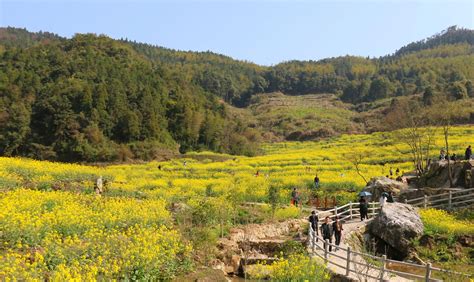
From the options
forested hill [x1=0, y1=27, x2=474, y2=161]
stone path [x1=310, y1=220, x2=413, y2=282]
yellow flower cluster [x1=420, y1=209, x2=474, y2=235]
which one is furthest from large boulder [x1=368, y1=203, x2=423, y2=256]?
forested hill [x1=0, y1=27, x2=474, y2=161]

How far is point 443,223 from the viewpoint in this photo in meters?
21.8

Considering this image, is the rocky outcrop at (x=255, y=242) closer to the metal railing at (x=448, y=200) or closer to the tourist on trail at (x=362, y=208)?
the tourist on trail at (x=362, y=208)

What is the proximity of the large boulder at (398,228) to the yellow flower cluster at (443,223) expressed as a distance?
72 cm

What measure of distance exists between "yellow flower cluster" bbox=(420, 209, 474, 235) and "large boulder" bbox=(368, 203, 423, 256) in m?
0.72

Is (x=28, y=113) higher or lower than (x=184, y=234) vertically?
higher

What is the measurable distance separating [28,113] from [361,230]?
58.5 metres

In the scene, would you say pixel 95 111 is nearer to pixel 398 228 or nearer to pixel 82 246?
pixel 398 228

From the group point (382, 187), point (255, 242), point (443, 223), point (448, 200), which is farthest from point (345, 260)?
point (382, 187)

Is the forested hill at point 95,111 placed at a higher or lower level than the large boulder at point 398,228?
higher

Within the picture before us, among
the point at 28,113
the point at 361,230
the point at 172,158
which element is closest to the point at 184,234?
the point at 361,230

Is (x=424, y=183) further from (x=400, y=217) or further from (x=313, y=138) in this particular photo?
(x=313, y=138)

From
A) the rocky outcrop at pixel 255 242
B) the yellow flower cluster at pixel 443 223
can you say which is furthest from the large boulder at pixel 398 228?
the rocky outcrop at pixel 255 242

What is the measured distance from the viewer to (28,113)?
66.6 m

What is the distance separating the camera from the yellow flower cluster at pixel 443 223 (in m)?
21.1
